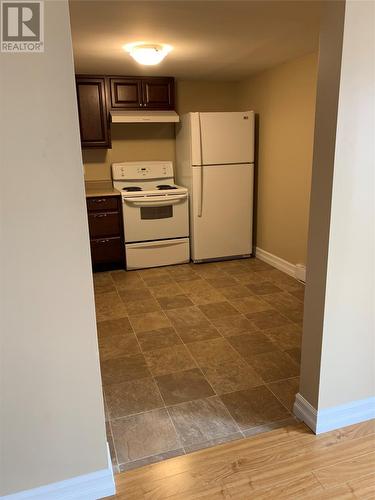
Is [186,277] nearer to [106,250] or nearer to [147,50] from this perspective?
[106,250]

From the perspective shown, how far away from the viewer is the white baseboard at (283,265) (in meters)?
3.96

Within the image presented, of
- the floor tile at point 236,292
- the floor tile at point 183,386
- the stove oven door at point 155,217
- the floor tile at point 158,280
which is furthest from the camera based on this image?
the stove oven door at point 155,217

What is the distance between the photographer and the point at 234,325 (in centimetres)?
310

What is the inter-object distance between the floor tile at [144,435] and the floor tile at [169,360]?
0.40 meters

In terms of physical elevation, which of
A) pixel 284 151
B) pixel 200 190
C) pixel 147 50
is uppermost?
pixel 147 50

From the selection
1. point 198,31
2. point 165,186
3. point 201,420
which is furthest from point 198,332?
point 165,186

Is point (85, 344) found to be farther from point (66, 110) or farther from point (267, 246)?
point (267, 246)

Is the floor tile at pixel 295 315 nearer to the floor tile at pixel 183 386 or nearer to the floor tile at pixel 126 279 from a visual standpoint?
the floor tile at pixel 183 386

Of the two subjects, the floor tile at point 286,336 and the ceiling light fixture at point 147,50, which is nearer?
the floor tile at point 286,336

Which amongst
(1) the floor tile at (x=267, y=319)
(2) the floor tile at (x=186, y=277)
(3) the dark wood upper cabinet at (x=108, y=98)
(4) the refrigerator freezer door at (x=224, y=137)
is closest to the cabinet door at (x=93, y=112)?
(3) the dark wood upper cabinet at (x=108, y=98)

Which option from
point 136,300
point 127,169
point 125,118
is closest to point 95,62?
point 125,118

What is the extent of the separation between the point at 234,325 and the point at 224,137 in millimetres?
2266

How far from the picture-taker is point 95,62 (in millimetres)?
3564

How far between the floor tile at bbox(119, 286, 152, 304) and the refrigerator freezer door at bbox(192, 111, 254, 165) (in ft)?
5.30
